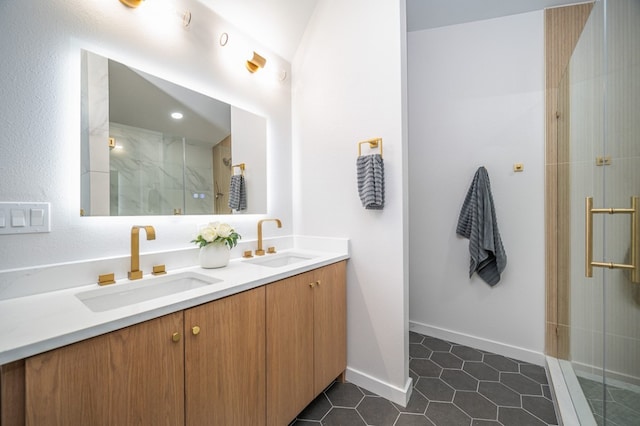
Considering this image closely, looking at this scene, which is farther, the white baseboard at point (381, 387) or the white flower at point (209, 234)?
the white baseboard at point (381, 387)

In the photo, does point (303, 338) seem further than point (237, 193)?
No

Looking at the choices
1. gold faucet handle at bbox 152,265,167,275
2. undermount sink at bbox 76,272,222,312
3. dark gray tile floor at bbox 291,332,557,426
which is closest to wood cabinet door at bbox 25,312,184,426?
undermount sink at bbox 76,272,222,312

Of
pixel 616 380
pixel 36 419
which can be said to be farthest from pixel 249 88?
pixel 616 380

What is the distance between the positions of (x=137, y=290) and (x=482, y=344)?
2.53 metres

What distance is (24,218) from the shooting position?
1000 mm

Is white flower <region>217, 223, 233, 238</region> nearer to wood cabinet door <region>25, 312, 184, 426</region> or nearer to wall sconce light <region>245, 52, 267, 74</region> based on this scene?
wood cabinet door <region>25, 312, 184, 426</region>

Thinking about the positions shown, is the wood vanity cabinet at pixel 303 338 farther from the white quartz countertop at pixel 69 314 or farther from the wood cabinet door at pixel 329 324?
the white quartz countertop at pixel 69 314

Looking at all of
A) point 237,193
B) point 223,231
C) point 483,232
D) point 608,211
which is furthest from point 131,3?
point 483,232

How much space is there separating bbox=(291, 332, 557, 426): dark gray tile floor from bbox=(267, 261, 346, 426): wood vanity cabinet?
0.45 feet

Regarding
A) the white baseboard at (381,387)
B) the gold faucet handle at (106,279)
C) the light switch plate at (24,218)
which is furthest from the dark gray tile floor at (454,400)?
the light switch plate at (24,218)

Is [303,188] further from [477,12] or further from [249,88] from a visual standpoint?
[477,12]

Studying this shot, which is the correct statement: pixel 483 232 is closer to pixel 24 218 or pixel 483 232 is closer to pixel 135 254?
pixel 135 254

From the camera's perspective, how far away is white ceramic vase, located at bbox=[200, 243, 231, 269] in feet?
4.62

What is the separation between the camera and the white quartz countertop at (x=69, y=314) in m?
0.65
